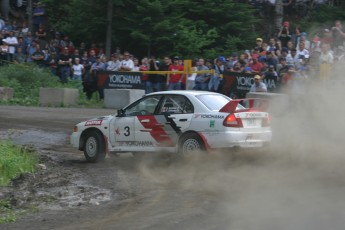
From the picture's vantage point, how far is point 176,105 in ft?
43.5

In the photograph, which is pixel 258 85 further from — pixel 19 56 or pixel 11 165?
pixel 19 56

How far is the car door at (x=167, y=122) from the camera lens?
12922mm

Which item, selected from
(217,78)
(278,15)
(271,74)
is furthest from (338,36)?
(278,15)

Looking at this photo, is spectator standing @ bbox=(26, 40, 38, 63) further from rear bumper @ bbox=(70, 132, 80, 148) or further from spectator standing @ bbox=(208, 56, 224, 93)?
rear bumper @ bbox=(70, 132, 80, 148)

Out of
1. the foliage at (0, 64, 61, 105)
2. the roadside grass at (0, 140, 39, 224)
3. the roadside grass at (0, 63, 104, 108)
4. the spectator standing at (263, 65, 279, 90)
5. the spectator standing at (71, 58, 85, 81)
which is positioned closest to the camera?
the roadside grass at (0, 140, 39, 224)

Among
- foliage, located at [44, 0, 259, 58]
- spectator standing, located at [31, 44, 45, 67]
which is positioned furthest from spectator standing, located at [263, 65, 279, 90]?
spectator standing, located at [31, 44, 45, 67]

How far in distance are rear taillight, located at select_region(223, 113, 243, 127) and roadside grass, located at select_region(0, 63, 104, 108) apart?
46.9 feet

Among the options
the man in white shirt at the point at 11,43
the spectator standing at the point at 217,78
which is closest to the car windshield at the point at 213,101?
the spectator standing at the point at 217,78

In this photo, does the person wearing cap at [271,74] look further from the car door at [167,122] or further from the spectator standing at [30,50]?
the spectator standing at [30,50]

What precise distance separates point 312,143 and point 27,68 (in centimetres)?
1733

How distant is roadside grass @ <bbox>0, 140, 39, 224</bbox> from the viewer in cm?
933

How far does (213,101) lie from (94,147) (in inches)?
110

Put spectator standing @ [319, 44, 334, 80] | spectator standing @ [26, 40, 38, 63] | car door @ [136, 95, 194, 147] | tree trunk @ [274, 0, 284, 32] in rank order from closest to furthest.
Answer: car door @ [136, 95, 194, 147]
spectator standing @ [319, 44, 334, 80]
tree trunk @ [274, 0, 284, 32]
spectator standing @ [26, 40, 38, 63]

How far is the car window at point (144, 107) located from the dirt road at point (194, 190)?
896mm
